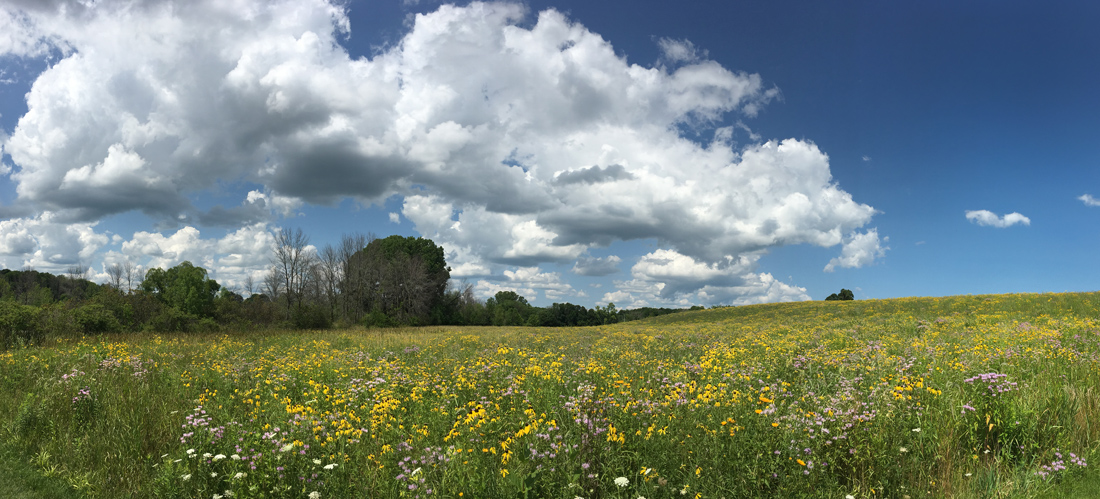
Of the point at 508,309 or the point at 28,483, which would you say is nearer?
the point at 28,483

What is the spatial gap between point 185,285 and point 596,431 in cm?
6104

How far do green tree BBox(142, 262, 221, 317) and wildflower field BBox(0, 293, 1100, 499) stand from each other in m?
48.5

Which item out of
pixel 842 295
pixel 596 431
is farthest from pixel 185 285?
pixel 842 295

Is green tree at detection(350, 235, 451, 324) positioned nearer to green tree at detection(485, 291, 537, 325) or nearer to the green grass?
green tree at detection(485, 291, 537, 325)

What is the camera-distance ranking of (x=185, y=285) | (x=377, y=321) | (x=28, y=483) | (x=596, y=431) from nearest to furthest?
1. (x=596, y=431)
2. (x=28, y=483)
3. (x=377, y=321)
4. (x=185, y=285)

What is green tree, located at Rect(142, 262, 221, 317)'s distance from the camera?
49438 millimetres

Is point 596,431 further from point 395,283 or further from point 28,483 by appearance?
point 395,283

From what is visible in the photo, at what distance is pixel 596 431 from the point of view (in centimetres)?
460

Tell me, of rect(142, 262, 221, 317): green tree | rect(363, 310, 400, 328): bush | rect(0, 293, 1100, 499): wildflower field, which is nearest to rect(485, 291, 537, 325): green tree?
rect(363, 310, 400, 328): bush

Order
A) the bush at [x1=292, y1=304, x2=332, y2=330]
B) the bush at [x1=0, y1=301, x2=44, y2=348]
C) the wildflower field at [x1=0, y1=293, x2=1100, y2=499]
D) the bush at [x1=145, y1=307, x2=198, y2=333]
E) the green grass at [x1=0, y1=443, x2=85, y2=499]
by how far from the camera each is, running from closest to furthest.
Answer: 1. the wildflower field at [x1=0, y1=293, x2=1100, y2=499]
2. the green grass at [x1=0, y1=443, x2=85, y2=499]
3. the bush at [x1=0, y1=301, x2=44, y2=348]
4. the bush at [x1=145, y1=307, x2=198, y2=333]
5. the bush at [x1=292, y1=304, x2=332, y2=330]

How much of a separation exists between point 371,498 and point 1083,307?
32.4 m

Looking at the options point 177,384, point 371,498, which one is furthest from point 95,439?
point 371,498

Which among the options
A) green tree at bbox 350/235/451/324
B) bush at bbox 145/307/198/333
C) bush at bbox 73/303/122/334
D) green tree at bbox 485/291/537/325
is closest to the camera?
bush at bbox 73/303/122/334

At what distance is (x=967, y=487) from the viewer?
4719 mm
